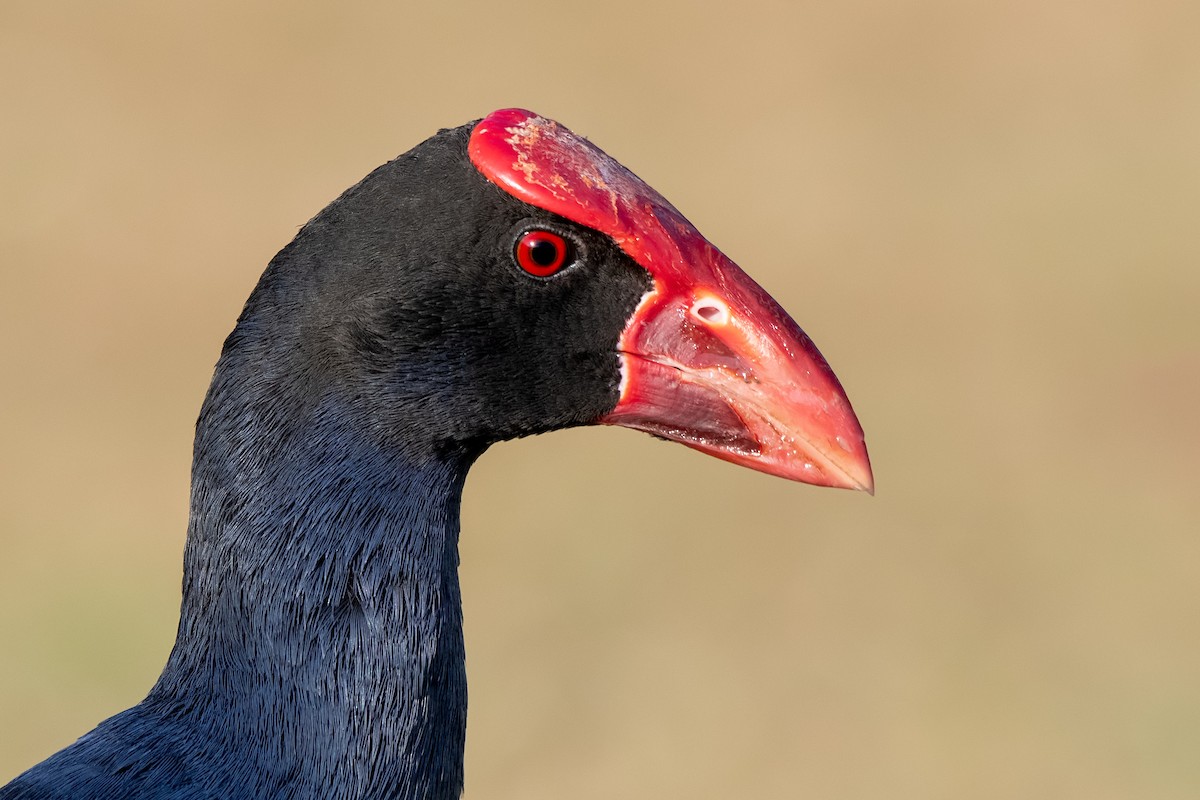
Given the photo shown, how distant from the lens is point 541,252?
2.24 m

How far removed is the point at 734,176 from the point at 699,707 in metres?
3.96

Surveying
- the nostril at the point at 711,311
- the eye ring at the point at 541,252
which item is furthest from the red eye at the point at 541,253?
the nostril at the point at 711,311

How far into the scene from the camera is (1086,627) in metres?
6.75

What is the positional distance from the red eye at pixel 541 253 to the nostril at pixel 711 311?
20 centimetres

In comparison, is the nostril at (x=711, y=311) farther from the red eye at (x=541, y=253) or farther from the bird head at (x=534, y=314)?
the red eye at (x=541, y=253)

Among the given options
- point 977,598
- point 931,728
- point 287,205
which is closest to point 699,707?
point 931,728

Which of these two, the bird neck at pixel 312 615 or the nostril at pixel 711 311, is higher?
the nostril at pixel 711 311

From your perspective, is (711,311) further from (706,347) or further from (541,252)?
(541,252)

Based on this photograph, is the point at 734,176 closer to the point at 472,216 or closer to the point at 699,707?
the point at 699,707

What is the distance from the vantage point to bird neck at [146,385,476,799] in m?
2.19

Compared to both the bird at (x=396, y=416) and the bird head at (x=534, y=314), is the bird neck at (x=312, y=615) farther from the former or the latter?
the bird head at (x=534, y=314)

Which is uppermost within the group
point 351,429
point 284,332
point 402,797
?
point 284,332

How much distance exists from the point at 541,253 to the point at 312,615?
1.97 ft

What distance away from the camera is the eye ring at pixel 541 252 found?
2225 millimetres
